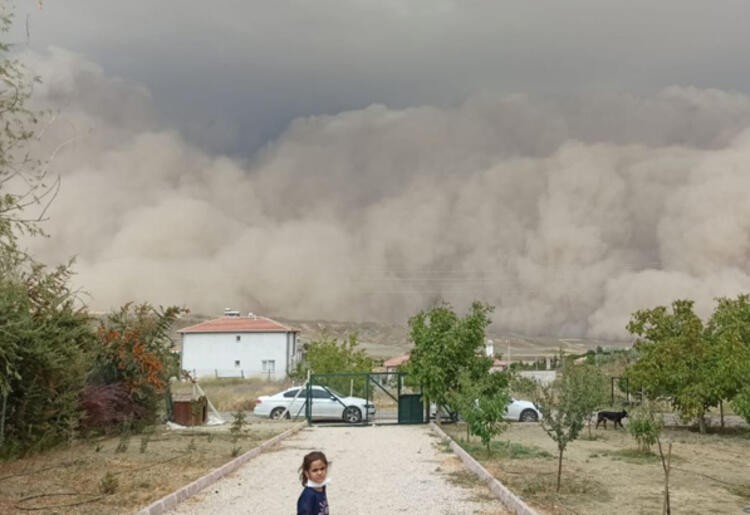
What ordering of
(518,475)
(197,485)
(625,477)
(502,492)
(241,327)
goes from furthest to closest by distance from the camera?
(241,327) → (625,477) → (518,475) → (197,485) → (502,492)

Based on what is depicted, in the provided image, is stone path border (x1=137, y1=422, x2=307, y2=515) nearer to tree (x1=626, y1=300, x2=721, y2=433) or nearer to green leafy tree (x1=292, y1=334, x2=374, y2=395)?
tree (x1=626, y1=300, x2=721, y2=433)

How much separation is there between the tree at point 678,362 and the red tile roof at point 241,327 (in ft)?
181

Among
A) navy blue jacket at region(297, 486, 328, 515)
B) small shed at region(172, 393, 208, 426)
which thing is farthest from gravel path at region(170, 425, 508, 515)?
small shed at region(172, 393, 208, 426)

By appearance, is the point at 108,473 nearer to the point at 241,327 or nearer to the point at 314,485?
the point at 314,485

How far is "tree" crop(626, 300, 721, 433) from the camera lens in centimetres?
2638

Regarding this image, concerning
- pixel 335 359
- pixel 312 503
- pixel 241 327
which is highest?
pixel 241 327

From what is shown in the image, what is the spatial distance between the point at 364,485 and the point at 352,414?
18072 mm

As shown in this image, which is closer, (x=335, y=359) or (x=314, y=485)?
(x=314, y=485)

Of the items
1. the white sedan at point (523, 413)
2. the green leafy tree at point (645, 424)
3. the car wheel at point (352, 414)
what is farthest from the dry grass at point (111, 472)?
the white sedan at point (523, 413)

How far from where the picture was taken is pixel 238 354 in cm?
8081

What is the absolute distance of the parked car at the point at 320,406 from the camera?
31203 millimetres

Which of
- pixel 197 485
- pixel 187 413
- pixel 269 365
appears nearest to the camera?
pixel 197 485

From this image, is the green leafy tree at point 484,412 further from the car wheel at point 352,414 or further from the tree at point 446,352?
the car wheel at point 352,414

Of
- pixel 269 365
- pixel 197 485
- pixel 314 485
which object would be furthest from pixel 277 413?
pixel 269 365
